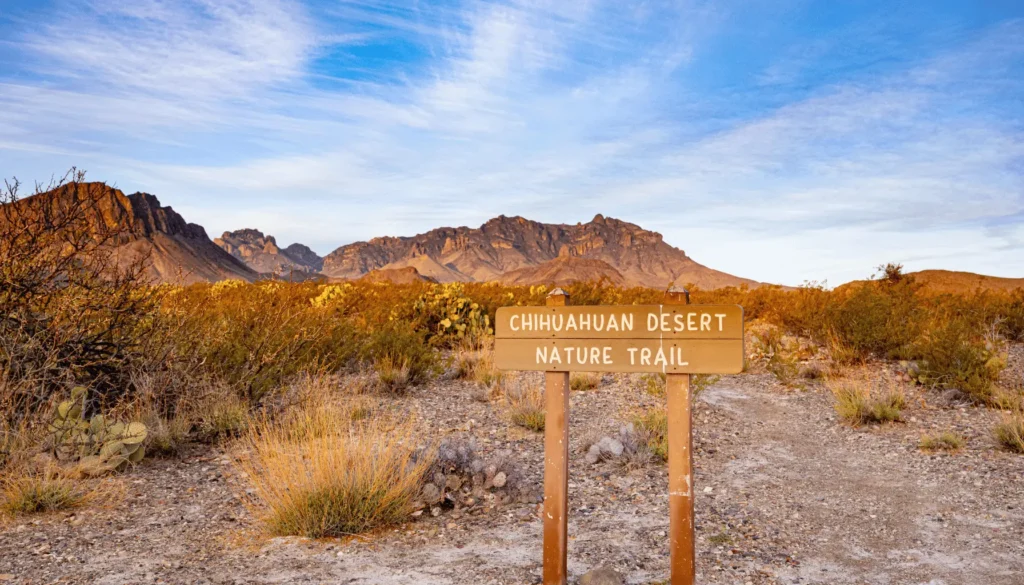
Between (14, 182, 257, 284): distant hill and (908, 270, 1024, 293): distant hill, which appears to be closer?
(908, 270, 1024, 293): distant hill

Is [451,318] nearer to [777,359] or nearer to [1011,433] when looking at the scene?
[777,359]

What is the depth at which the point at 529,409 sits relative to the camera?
8.19 meters

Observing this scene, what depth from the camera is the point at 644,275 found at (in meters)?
124

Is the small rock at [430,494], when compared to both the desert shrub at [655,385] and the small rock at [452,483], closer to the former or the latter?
the small rock at [452,483]

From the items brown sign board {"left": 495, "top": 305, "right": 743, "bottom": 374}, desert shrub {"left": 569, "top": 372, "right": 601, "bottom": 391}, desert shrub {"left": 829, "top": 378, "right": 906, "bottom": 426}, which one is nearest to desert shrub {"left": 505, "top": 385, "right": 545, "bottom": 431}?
desert shrub {"left": 569, "top": 372, "right": 601, "bottom": 391}

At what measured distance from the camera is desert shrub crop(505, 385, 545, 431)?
798 centimetres

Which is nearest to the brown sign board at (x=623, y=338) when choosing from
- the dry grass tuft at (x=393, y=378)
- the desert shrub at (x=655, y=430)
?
the desert shrub at (x=655, y=430)

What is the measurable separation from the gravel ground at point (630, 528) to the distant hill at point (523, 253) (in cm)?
9293

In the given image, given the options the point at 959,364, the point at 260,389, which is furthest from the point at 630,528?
the point at 959,364

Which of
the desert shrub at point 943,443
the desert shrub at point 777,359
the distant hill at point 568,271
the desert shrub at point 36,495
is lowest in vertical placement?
the desert shrub at point 36,495

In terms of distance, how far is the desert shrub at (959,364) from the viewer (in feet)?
30.7

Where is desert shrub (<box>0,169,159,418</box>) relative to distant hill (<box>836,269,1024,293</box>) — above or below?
below

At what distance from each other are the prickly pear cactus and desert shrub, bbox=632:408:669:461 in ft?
15.1

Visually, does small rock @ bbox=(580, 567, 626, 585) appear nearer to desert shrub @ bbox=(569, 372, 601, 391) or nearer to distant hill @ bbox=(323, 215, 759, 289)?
desert shrub @ bbox=(569, 372, 601, 391)
